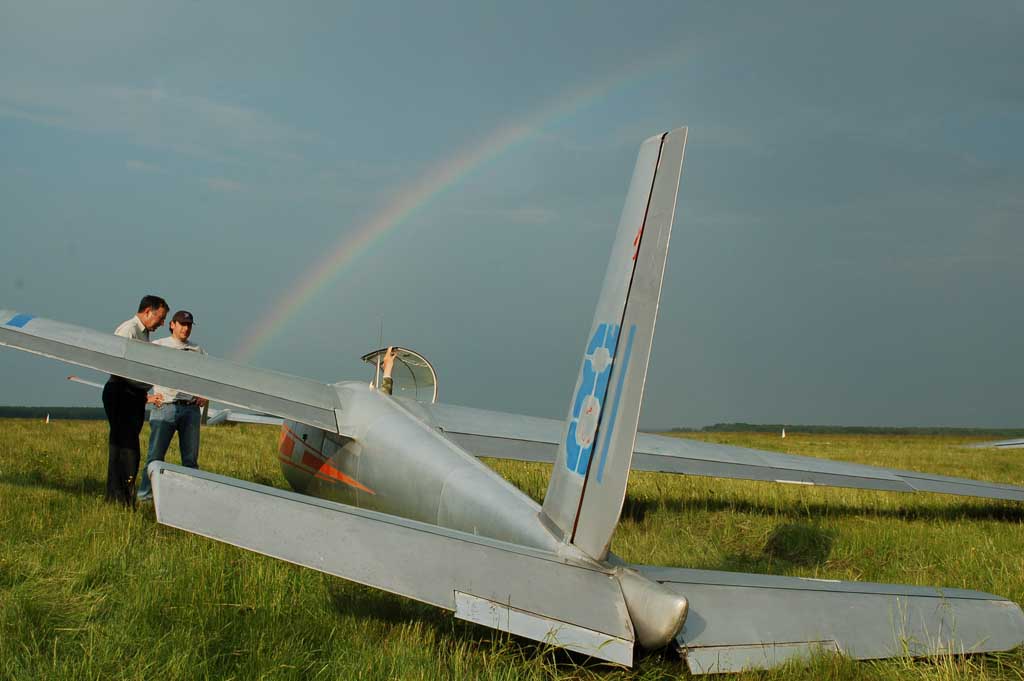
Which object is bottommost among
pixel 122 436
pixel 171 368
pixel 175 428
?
pixel 122 436

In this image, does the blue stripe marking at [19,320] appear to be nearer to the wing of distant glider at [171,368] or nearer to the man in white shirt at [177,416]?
the wing of distant glider at [171,368]

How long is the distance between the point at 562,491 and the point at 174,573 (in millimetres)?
3008

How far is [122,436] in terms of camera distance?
9180mm

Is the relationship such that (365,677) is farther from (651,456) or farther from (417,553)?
(651,456)

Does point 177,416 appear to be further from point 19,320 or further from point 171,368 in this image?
point 19,320

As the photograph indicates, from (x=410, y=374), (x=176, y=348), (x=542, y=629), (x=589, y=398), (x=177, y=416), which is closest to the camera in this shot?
(x=542, y=629)

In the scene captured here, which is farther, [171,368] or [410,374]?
[410,374]

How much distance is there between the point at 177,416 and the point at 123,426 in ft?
1.97

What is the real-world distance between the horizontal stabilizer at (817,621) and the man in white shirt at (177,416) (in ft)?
23.2

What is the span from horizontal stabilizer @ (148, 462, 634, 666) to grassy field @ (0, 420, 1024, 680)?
0.48 meters

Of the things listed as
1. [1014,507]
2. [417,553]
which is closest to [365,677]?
[417,553]

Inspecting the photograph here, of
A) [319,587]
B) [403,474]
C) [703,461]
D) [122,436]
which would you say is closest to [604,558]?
[319,587]

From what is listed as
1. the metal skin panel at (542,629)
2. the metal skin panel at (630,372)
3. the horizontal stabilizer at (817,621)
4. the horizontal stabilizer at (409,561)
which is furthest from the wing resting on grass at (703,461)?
the metal skin panel at (542,629)

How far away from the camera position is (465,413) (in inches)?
433
